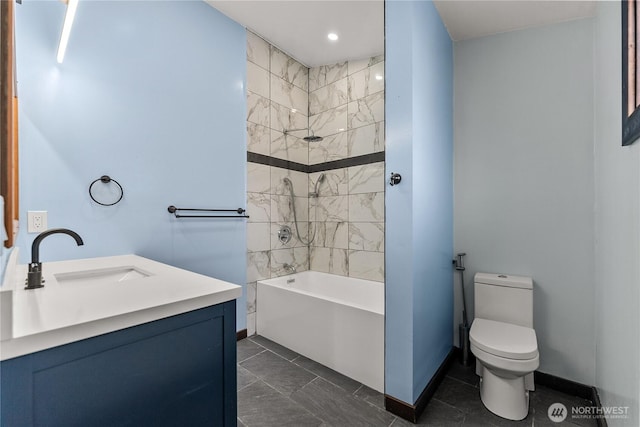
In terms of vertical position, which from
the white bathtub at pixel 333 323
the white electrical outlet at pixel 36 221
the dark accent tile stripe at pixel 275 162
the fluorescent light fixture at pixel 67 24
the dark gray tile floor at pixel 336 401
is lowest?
the dark gray tile floor at pixel 336 401

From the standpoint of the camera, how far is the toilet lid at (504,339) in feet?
5.29

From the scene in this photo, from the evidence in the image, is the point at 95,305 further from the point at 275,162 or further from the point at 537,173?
the point at 537,173

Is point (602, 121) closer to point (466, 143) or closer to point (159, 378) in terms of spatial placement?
point (466, 143)

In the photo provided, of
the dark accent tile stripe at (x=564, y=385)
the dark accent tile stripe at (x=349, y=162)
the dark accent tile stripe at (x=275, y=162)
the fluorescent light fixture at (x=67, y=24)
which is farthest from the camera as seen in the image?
the dark accent tile stripe at (x=349, y=162)

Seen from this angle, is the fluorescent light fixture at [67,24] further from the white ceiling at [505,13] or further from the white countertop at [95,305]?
the white ceiling at [505,13]

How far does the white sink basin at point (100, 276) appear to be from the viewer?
4.24 feet

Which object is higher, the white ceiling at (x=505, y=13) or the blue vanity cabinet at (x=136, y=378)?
the white ceiling at (x=505, y=13)

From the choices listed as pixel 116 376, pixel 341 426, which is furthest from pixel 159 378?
pixel 341 426

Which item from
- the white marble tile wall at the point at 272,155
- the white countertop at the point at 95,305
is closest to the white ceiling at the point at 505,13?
the white marble tile wall at the point at 272,155

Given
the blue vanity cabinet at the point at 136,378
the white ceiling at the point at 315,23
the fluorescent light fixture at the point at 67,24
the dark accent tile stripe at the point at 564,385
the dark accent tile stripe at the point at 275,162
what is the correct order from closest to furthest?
the blue vanity cabinet at the point at 136,378, the fluorescent light fixture at the point at 67,24, the dark accent tile stripe at the point at 564,385, the white ceiling at the point at 315,23, the dark accent tile stripe at the point at 275,162

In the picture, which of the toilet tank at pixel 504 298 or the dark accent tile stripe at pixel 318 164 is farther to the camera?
the dark accent tile stripe at pixel 318 164

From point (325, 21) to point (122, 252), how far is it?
2.37 meters

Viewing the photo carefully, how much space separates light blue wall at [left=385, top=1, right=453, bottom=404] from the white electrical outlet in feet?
6.17

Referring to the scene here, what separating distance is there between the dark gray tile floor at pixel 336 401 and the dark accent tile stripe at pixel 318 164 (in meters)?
1.80
